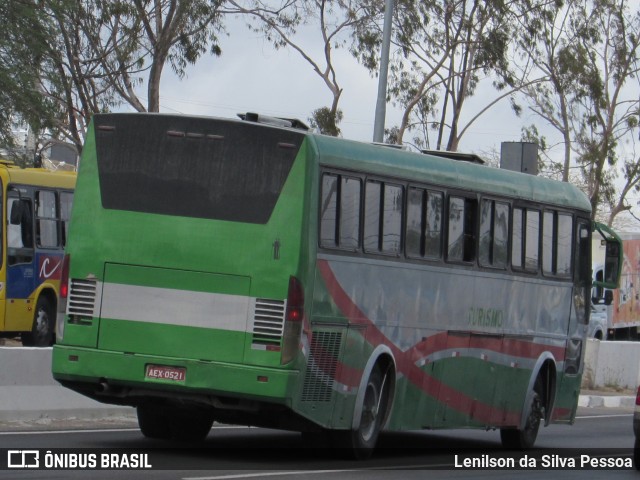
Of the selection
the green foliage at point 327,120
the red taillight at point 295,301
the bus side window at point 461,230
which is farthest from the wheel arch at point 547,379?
the green foliage at point 327,120

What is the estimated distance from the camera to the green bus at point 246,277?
43.0 feet

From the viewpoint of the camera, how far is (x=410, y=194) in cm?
1509

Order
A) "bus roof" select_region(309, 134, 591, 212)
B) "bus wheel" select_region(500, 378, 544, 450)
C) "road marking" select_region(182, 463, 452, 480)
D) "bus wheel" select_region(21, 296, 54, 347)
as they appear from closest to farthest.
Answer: "road marking" select_region(182, 463, 452, 480) → "bus roof" select_region(309, 134, 591, 212) → "bus wheel" select_region(500, 378, 544, 450) → "bus wheel" select_region(21, 296, 54, 347)

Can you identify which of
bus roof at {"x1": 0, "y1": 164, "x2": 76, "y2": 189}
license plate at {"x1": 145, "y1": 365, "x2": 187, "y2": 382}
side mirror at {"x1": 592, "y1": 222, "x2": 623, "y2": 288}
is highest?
bus roof at {"x1": 0, "y1": 164, "x2": 76, "y2": 189}

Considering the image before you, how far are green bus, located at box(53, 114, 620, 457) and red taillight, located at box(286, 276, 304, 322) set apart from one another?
0.01 meters

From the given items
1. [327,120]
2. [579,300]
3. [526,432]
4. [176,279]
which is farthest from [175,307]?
[327,120]

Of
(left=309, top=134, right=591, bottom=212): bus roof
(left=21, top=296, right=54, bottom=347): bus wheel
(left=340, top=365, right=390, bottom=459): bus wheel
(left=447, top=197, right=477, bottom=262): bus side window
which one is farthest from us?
(left=21, top=296, right=54, bottom=347): bus wheel

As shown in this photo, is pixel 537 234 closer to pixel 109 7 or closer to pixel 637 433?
pixel 637 433

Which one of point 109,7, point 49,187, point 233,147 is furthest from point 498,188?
point 109,7

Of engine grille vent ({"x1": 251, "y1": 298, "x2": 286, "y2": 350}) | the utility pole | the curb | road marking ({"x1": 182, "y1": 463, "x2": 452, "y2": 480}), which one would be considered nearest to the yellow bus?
the utility pole

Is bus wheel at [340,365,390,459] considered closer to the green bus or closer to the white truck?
the green bus

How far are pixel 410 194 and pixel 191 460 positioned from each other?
3.68 meters

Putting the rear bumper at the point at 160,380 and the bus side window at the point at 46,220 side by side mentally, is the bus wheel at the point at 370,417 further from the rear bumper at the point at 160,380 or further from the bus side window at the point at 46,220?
the bus side window at the point at 46,220

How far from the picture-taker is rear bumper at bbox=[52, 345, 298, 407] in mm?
12953
